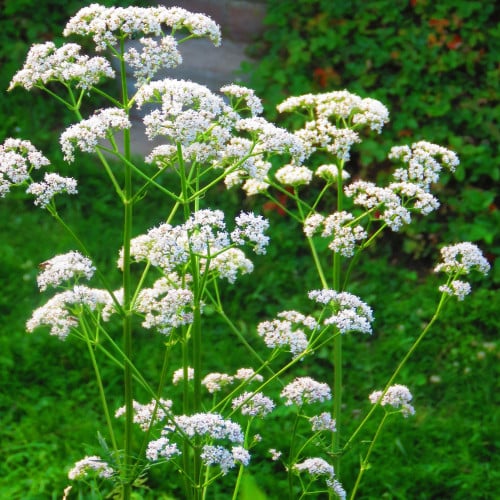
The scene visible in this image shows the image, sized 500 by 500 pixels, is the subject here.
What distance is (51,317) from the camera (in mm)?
2516

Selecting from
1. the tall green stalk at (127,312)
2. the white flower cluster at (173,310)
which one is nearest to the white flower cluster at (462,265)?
the white flower cluster at (173,310)

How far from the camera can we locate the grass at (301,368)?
367cm

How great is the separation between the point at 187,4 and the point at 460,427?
175 inches

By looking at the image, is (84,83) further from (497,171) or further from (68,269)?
(497,171)

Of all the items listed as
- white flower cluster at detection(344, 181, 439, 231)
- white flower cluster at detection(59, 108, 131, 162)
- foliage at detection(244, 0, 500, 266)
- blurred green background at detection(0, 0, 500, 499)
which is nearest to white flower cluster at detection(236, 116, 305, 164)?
white flower cluster at detection(59, 108, 131, 162)

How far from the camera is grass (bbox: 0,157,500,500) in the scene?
12.0ft

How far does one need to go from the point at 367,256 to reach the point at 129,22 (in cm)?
332

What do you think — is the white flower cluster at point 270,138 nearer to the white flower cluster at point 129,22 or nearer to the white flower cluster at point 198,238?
the white flower cluster at point 198,238

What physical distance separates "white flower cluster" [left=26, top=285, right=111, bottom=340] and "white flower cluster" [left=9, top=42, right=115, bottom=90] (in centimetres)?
57

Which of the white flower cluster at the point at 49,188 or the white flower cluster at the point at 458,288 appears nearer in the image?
the white flower cluster at the point at 49,188

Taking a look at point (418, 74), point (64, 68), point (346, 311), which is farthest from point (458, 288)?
point (418, 74)

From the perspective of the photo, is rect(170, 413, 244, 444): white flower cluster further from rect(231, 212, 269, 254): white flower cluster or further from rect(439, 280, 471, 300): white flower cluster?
rect(439, 280, 471, 300): white flower cluster

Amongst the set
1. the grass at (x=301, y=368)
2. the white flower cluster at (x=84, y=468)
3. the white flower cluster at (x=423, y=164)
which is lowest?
the grass at (x=301, y=368)

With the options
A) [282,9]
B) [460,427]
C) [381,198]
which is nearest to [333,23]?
[282,9]
